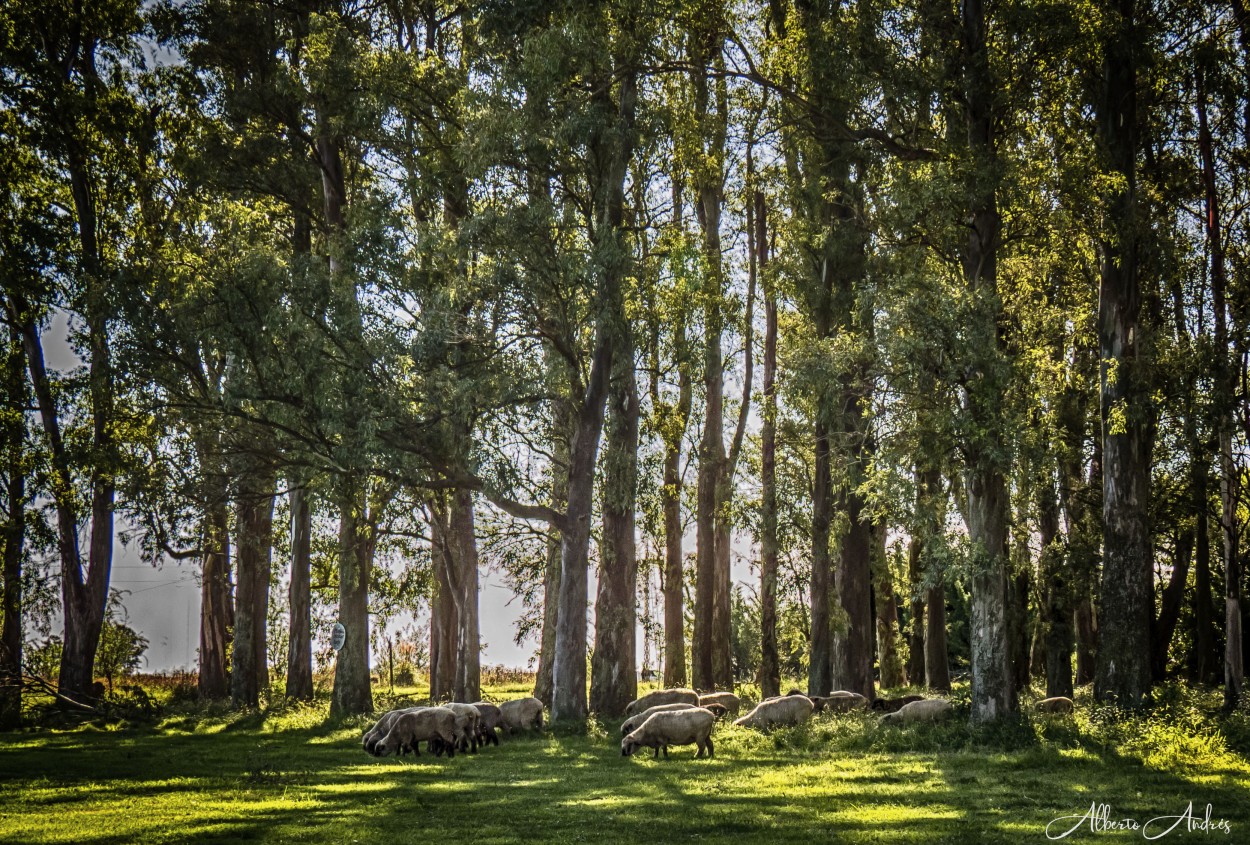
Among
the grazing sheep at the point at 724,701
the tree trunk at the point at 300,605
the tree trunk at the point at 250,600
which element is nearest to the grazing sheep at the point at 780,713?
the grazing sheep at the point at 724,701

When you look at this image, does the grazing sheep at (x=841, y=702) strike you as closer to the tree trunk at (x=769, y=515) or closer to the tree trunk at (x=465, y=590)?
the tree trunk at (x=769, y=515)

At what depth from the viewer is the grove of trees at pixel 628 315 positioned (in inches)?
856

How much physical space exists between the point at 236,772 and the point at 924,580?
11603mm

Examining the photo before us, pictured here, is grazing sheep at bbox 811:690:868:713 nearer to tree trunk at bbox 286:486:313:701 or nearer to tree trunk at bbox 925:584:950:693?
tree trunk at bbox 925:584:950:693

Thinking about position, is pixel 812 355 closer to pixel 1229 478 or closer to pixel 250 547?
pixel 1229 478

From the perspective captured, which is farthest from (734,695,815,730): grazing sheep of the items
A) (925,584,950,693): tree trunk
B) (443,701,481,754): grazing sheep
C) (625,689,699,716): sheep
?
(925,584,950,693): tree trunk

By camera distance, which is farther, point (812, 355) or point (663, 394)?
point (663, 394)

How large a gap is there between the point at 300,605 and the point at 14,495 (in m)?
8.08

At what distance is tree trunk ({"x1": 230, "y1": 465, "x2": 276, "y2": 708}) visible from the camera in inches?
1286

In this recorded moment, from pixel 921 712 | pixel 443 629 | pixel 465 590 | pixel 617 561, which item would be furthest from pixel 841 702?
pixel 443 629

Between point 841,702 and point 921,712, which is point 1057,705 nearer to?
point 921,712

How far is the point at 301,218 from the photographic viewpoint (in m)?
33.4

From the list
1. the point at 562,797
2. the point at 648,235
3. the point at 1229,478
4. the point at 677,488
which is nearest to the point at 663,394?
the point at 677,488

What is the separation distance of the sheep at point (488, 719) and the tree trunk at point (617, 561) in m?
3.07
